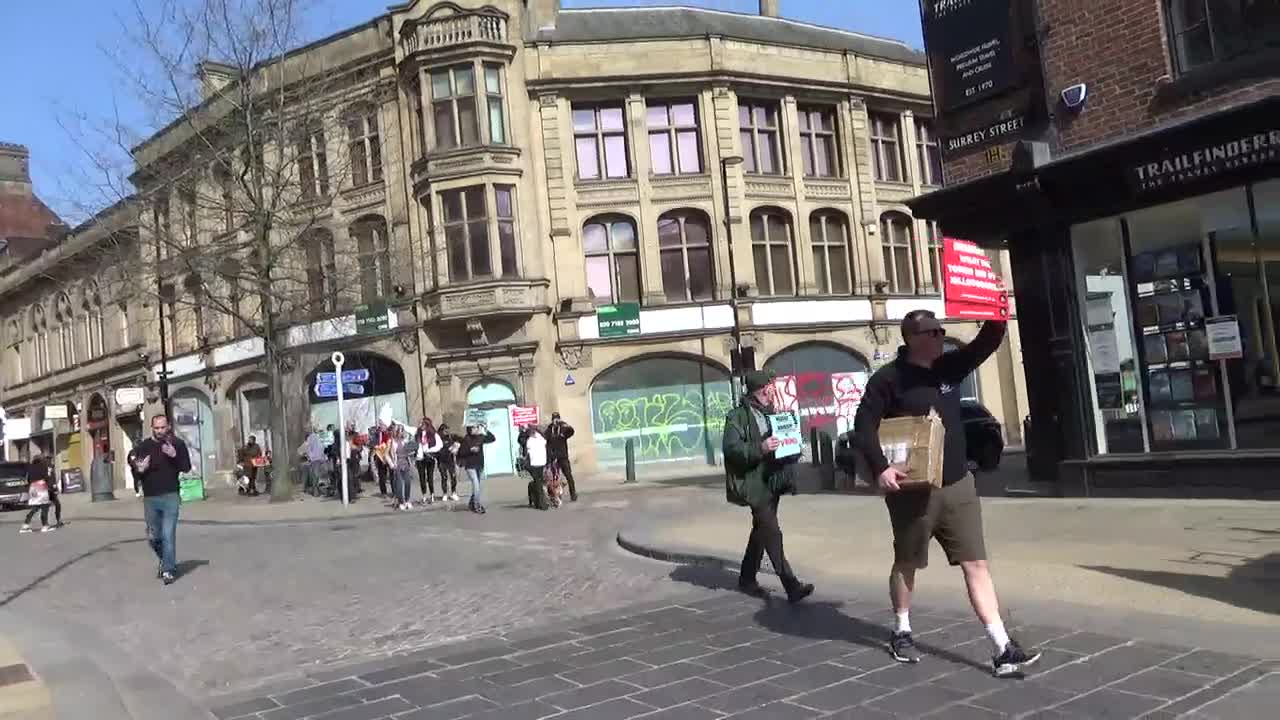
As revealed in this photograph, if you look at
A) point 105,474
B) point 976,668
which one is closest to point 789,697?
point 976,668

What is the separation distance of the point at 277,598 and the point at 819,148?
83.9 ft

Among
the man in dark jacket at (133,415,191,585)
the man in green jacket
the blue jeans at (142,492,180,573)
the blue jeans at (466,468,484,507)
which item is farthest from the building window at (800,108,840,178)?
Result: the man in green jacket

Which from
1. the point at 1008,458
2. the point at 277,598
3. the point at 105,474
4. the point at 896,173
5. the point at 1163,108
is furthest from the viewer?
the point at 896,173

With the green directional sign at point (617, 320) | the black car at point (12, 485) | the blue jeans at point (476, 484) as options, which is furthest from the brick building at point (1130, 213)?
the black car at point (12, 485)

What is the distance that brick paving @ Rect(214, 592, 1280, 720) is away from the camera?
4.57m

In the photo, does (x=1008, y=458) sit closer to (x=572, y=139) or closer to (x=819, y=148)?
(x=819, y=148)

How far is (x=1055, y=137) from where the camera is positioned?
1180 centimetres

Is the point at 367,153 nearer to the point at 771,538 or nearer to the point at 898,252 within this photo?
the point at 898,252

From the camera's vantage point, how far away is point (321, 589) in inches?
371

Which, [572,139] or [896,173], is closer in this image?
[572,139]

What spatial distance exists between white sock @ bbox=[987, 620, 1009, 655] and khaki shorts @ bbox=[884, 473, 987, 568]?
13.2 inches

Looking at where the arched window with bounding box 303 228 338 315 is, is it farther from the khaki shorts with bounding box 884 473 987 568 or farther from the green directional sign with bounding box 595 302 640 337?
the khaki shorts with bounding box 884 473 987 568

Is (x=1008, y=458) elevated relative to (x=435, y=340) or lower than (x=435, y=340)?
lower

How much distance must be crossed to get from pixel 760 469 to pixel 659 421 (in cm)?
2116
